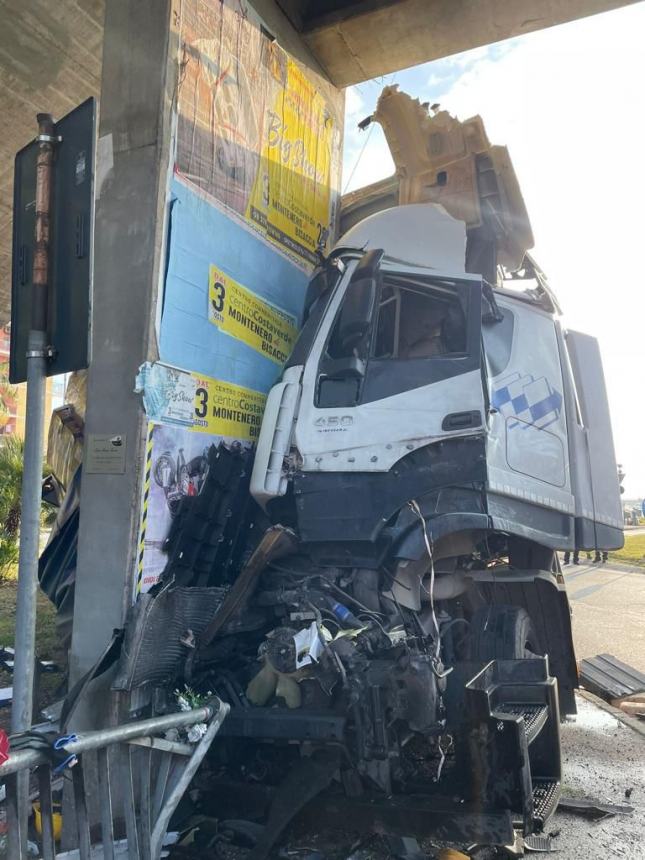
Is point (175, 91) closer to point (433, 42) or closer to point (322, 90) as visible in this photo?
point (322, 90)

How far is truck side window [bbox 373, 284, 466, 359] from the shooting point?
416cm

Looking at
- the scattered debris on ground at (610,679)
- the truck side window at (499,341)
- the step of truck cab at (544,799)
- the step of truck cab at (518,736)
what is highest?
the truck side window at (499,341)

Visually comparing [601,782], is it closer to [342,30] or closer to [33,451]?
[33,451]

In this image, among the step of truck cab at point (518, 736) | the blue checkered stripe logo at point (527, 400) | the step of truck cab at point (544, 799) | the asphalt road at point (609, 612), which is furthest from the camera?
the asphalt road at point (609, 612)

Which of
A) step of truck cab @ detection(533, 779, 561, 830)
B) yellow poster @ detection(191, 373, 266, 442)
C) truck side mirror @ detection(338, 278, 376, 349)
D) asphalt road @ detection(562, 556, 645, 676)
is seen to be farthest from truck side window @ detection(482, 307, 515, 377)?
asphalt road @ detection(562, 556, 645, 676)

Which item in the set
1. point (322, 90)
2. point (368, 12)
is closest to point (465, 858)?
point (322, 90)

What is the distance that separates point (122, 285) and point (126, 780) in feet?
A: 9.05

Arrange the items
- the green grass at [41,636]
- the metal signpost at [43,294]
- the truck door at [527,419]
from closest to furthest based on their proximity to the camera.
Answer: the metal signpost at [43,294]
the truck door at [527,419]
the green grass at [41,636]

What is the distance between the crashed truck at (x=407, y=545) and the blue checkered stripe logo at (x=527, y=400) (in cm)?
2

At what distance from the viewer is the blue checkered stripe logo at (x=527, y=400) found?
13.2 feet

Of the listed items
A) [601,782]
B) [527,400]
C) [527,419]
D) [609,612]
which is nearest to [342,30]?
[527,400]

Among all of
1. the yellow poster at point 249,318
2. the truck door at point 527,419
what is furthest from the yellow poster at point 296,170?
the truck door at point 527,419

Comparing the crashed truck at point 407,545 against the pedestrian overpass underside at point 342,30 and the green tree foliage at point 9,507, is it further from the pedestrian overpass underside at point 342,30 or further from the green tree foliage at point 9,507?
the green tree foliage at point 9,507

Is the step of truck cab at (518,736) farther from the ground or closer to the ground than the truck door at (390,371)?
closer to the ground
